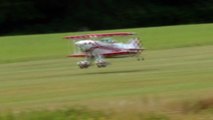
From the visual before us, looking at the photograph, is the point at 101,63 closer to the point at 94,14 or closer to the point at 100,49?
the point at 100,49

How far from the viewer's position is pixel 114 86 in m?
17.7

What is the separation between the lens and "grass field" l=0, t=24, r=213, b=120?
12.5 m

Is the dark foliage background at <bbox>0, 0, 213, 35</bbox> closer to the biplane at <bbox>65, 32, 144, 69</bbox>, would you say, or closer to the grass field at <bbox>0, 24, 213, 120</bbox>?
the grass field at <bbox>0, 24, 213, 120</bbox>

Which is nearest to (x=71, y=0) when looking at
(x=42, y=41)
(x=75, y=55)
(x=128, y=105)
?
(x=42, y=41)

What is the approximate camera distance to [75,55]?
71.2 ft

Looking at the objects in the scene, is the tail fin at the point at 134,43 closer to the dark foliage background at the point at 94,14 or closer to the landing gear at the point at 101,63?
the landing gear at the point at 101,63

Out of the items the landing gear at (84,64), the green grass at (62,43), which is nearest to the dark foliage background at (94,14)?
the green grass at (62,43)

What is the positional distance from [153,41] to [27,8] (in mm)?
25968

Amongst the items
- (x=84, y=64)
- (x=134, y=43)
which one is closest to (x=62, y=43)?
(x=84, y=64)

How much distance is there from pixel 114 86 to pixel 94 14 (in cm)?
4331

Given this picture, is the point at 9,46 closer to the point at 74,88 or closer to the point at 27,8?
the point at 74,88

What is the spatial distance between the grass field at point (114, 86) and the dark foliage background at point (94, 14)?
2571 cm

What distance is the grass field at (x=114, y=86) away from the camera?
12.5 m

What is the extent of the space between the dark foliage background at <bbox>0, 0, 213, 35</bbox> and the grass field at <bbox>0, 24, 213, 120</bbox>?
84.3ft
